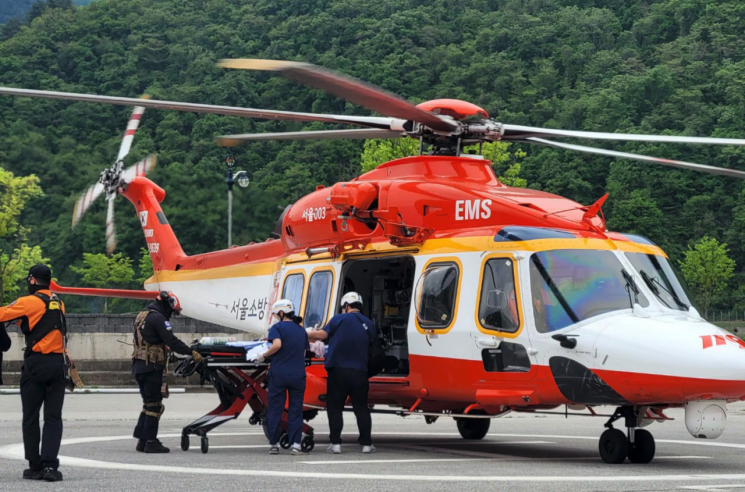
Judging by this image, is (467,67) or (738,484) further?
(467,67)

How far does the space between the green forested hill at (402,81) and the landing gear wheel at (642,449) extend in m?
32.7

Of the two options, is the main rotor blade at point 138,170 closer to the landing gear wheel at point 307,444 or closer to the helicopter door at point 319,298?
the helicopter door at point 319,298

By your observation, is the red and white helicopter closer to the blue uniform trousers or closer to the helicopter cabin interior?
the helicopter cabin interior

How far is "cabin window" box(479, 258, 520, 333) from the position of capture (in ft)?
38.6

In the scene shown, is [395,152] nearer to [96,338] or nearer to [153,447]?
[96,338]

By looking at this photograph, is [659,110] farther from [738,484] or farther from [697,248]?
[738,484]

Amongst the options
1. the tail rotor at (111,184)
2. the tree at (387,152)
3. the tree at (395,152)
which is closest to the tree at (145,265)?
the tree at (395,152)

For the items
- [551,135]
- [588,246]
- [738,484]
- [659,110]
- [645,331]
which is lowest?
[738,484]

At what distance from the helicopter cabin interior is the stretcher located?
1239mm

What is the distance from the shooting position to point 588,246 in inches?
462

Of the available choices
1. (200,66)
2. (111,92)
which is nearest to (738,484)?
(200,66)

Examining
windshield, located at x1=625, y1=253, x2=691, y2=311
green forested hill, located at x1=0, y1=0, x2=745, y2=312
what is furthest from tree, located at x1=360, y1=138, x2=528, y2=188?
windshield, located at x1=625, y1=253, x2=691, y2=311

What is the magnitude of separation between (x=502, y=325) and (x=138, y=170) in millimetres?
11511

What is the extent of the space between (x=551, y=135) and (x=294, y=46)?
3652 inches
